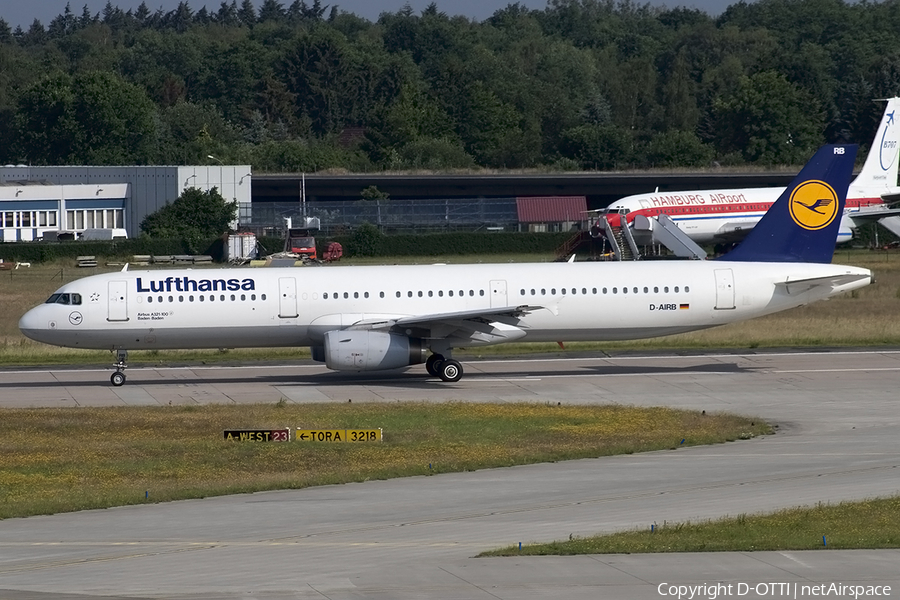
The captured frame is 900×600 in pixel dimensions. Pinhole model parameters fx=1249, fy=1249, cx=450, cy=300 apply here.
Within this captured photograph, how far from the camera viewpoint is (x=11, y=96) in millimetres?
160250

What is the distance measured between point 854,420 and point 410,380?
44.5 feet

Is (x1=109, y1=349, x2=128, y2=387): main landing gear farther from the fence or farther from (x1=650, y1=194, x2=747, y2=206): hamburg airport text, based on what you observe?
the fence

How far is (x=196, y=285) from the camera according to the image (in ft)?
122

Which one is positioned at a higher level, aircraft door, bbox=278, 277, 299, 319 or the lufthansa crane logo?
the lufthansa crane logo

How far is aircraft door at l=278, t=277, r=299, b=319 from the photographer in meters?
36.9

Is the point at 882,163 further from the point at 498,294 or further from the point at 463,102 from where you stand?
the point at 463,102

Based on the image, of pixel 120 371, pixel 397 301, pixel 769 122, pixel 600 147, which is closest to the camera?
pixel 397 301

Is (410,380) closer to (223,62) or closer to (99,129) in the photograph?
(99,129)

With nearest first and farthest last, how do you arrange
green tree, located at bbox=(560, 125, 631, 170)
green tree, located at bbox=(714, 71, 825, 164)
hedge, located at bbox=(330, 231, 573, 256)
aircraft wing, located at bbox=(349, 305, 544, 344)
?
aircraft wing, located at bbox=(349, 305, 544, 344) < hedge, located at bbox=(330, 231, 573, 256) < green tree, located at bbox=(560, 125, 631, 170) < green tree, located at bbox=(714, 71, 825, 164)

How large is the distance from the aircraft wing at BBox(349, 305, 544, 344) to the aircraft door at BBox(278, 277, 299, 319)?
184 cm

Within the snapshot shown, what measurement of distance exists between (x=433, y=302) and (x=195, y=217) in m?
59.8

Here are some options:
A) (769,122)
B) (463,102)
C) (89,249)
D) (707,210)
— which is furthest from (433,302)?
(463,102)

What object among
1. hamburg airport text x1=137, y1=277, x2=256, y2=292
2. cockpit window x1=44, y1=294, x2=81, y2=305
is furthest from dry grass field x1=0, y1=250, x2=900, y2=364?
hamburg airport text x1=137, y1=277, x2=256, y2=292

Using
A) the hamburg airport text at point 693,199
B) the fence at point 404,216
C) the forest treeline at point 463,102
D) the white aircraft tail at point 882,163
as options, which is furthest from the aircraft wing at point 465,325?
the forest treeline at point 463,102
